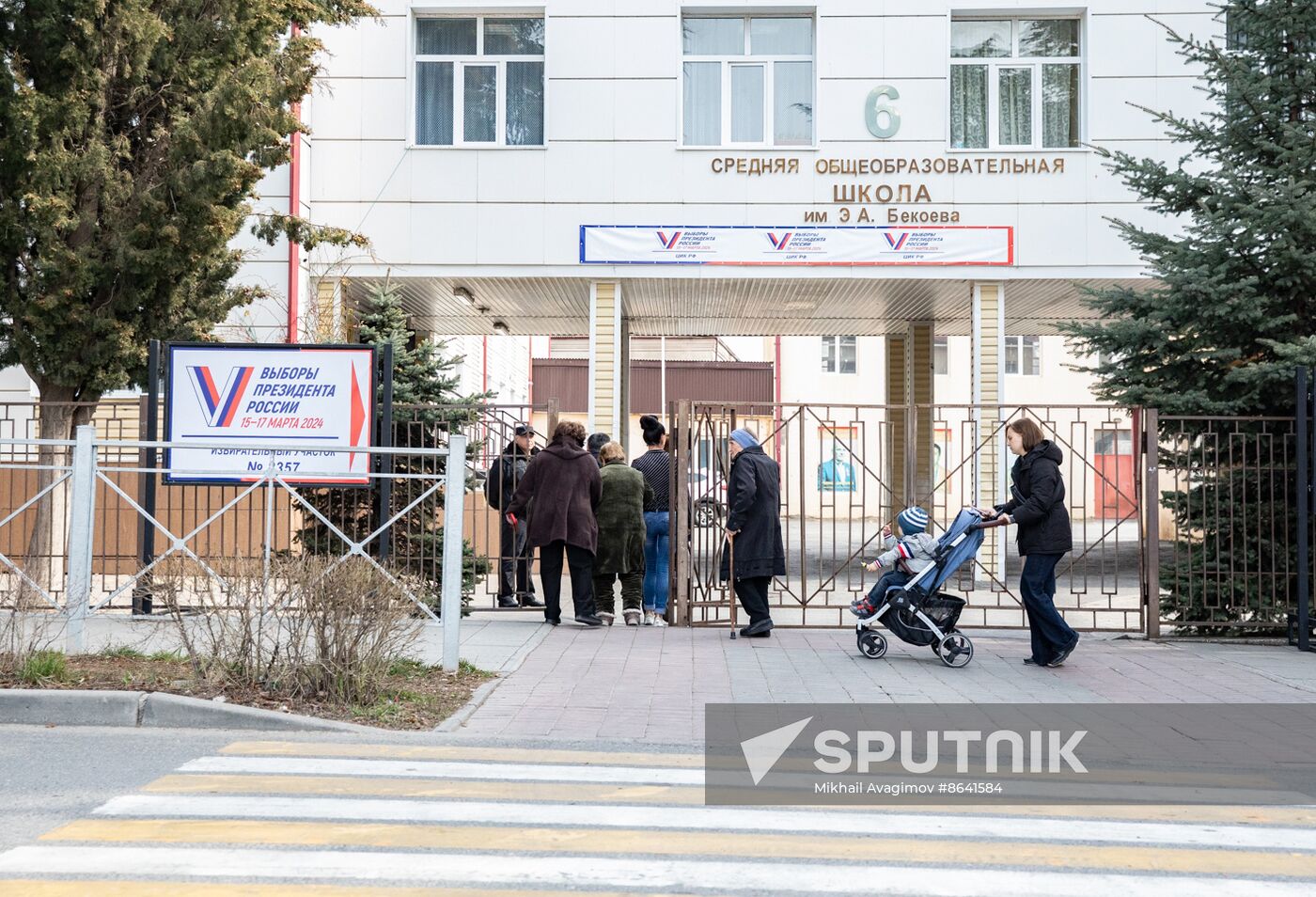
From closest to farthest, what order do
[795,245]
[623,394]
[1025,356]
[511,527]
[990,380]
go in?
[511,527]
[795,245]
[990,380]
[623,394]
[1025,356]

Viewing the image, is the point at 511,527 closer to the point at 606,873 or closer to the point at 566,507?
the point at 566,507

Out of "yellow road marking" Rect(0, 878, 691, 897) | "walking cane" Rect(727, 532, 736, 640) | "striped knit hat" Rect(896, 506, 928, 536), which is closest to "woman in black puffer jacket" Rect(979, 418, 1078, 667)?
"striped knit hat" Rect(896, 506, 928, 536)

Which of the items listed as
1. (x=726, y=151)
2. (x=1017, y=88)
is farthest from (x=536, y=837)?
(x=1017, y=88)

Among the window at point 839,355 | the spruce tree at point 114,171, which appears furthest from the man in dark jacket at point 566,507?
the window at point 839,355

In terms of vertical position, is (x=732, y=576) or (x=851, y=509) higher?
(x=851, y=509)

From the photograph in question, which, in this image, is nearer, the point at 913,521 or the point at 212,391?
the point at 913,521

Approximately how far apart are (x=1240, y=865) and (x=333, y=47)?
1576cm

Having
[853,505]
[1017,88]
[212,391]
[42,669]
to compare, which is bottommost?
[42,669]

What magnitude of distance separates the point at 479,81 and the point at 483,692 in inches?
452

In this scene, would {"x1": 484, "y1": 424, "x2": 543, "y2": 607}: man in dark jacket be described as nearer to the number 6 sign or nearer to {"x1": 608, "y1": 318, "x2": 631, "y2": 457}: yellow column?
{"x1": 608, "y1": 318, "x2": 631, "y2": 457}: yellow column

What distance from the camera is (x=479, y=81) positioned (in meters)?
17.8

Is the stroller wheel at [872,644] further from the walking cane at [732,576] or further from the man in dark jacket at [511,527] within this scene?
the man in dark jacket at [511,527]

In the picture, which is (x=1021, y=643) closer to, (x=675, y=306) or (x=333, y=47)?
(x=675, y=306)

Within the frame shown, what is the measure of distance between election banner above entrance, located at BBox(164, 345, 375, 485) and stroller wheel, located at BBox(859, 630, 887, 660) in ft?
15.6
